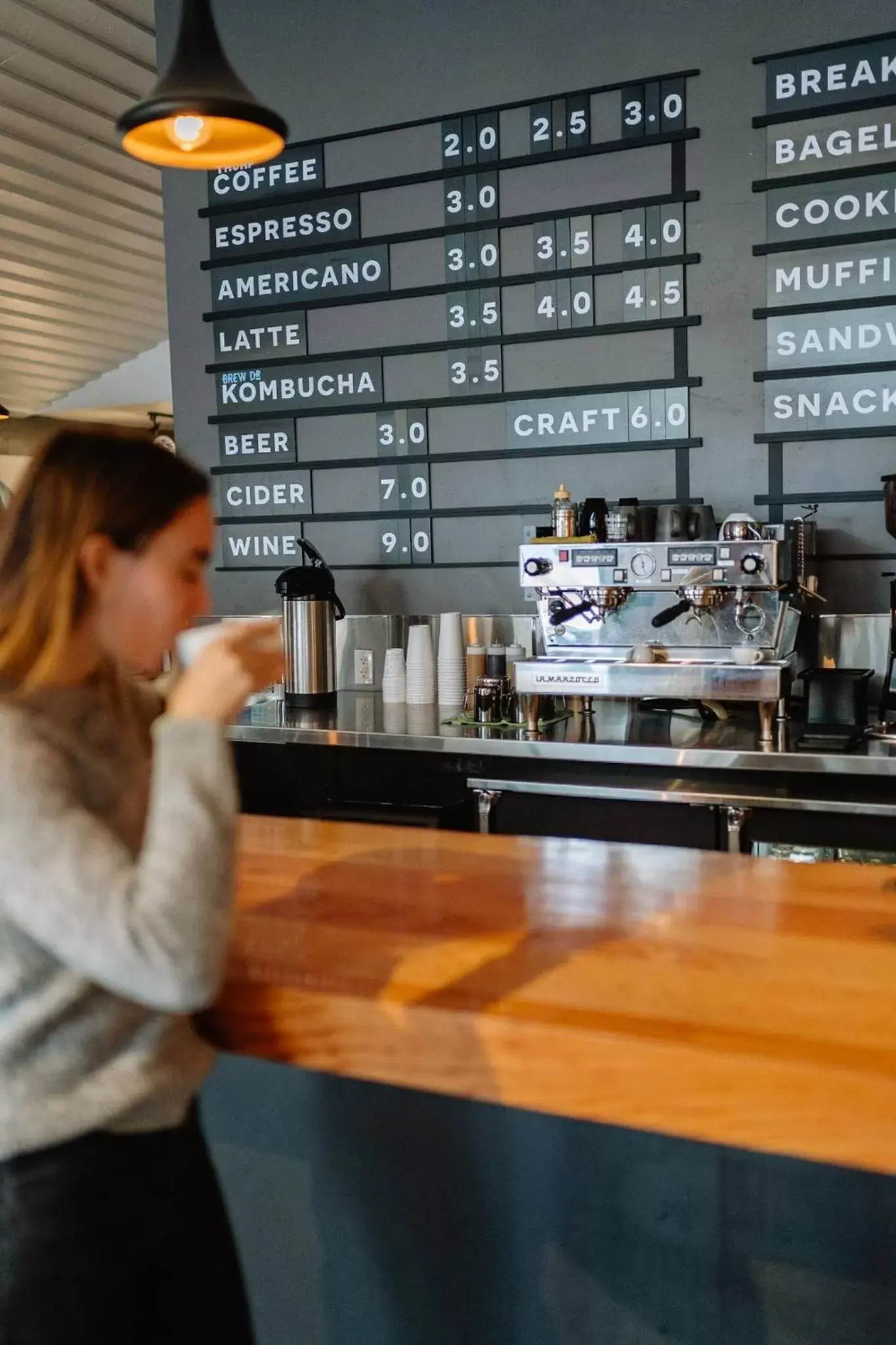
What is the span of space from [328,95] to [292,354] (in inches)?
34.9

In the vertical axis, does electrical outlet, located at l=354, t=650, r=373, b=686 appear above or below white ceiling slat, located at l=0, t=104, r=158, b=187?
below

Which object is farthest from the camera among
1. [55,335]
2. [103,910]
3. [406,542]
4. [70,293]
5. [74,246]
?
[55,335]

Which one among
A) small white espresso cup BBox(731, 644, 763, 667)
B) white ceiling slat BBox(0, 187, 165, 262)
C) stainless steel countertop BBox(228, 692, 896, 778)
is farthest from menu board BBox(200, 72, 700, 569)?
white ceiling slat BBox(0, 187, 165, 262)

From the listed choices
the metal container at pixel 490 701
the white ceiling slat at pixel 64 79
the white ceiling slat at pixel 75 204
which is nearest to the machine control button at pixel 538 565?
the metal container at pixel 490 701

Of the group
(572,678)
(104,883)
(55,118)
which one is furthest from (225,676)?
(55,118)

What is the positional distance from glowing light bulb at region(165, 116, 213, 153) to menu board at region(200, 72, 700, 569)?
1.53 m

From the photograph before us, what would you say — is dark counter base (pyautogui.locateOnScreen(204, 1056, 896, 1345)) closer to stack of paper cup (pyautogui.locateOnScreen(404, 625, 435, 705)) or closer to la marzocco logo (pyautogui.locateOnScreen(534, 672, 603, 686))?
la marzocco logo (pyautogui.locateOnScreen(534, 672, 603, 686))

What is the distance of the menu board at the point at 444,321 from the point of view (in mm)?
3605

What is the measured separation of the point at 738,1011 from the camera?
1026mm

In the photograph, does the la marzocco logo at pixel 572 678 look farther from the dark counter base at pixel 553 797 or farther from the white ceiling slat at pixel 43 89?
the white ceiling slat at pixel 43 89

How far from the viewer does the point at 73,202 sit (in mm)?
6820

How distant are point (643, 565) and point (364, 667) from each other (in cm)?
133

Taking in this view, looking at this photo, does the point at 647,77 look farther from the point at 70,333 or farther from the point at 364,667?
the point at 70,333

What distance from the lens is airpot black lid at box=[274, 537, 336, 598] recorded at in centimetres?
384
